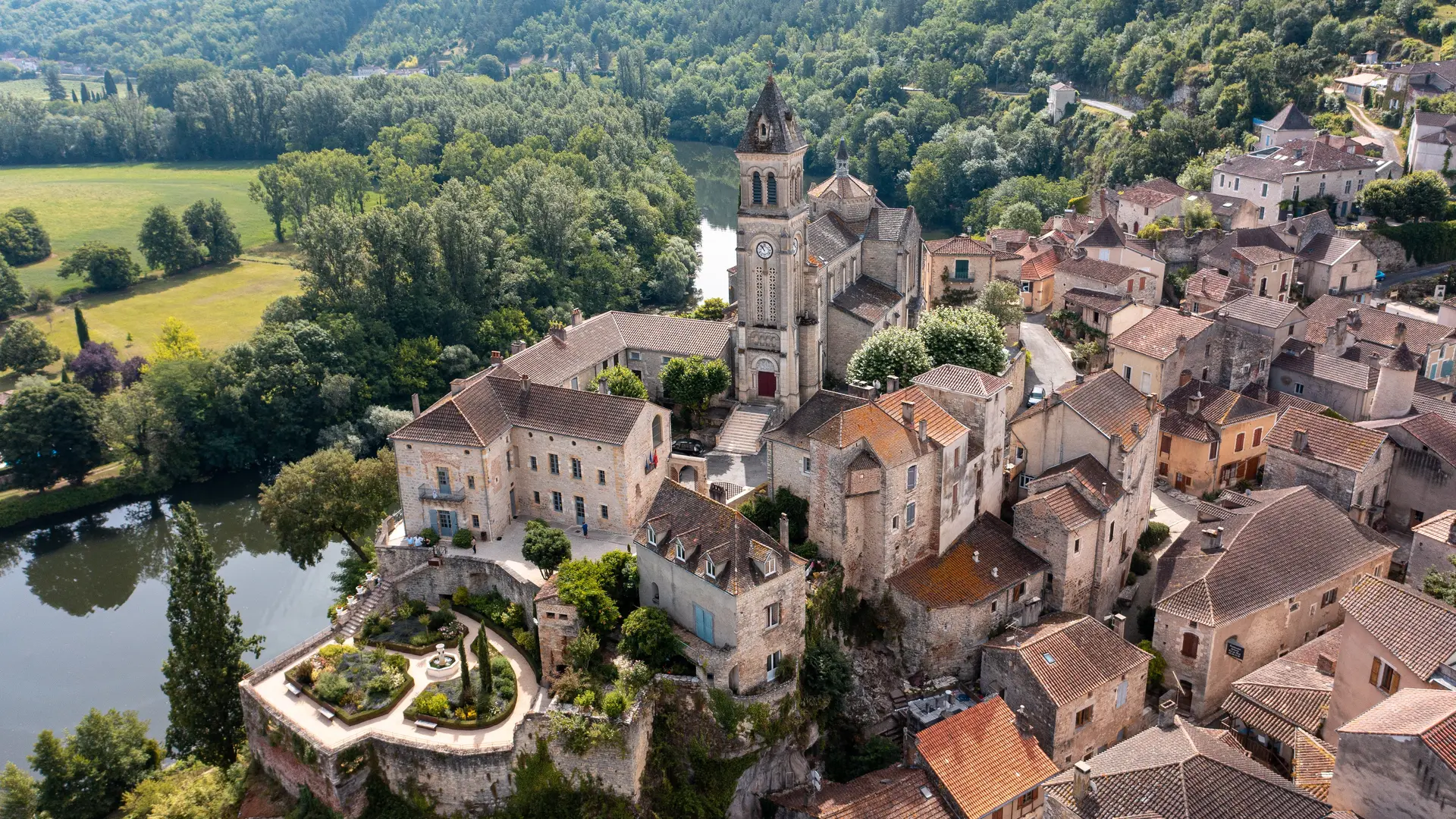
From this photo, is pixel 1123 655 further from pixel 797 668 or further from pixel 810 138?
pixel 810 138

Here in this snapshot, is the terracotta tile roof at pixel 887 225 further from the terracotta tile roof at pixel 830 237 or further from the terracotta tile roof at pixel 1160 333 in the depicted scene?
the terracotta tile roof at pixel 1160 333

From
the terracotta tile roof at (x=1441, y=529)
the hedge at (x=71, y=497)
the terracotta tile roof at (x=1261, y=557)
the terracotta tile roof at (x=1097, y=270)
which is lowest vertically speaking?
the hedge at (x=71, y=497)

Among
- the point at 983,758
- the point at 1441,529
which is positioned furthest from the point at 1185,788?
the point at 1441,529

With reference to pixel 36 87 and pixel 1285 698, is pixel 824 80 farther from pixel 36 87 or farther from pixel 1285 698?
pixel 36 87

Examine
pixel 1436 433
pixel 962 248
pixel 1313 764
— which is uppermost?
pixel 962 248

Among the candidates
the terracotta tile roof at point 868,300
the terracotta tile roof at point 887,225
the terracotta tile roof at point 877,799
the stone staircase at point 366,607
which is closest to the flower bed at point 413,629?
the stone staircase at point 366,607

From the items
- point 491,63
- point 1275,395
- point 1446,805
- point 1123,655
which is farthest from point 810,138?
point 1446,805

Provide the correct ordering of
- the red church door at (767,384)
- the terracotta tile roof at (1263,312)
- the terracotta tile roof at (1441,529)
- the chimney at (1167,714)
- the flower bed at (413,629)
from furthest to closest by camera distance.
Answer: the terracotta tile roof at (1263,312)
the red church door at (767,384)
the terracotta tile roof at (1441,529)
the flower bed at (413,629)
the chimney at (1167,714)
